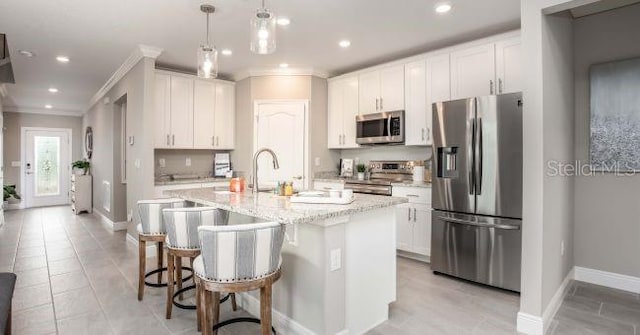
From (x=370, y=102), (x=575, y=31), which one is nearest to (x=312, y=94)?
(x=370, y=102)

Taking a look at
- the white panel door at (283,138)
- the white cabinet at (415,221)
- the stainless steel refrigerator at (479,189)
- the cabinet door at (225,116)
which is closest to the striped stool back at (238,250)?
the stainless steel refrigerator at (479,189)

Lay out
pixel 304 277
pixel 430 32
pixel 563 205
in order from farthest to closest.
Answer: pixel 430 32 < pixel 563 205 < pixel 304 277

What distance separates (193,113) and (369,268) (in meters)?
3.67

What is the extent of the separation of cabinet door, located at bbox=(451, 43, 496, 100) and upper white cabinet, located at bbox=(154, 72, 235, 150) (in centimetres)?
328

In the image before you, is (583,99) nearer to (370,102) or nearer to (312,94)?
(370,102)

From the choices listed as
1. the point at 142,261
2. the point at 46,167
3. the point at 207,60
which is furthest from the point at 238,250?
the point at 46,167

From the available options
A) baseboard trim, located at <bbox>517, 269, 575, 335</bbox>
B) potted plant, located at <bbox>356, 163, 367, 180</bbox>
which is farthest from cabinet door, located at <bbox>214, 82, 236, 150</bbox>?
baseboard trim, located at <bbox>517, 269, 575, 335</bbox>

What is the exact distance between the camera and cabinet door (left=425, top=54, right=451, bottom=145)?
12.7 feet

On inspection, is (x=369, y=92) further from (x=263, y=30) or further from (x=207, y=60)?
(x=263, y=30)

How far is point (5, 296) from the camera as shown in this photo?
1730 mm

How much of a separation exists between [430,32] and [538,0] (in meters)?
1.38

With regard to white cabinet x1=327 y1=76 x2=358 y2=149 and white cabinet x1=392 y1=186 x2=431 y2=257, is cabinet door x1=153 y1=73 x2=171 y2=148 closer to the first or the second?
white cabinet x1=327 y1=76 x2=358 y2=149

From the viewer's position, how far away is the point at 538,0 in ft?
7.54

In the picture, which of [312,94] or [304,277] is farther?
[312,94]
